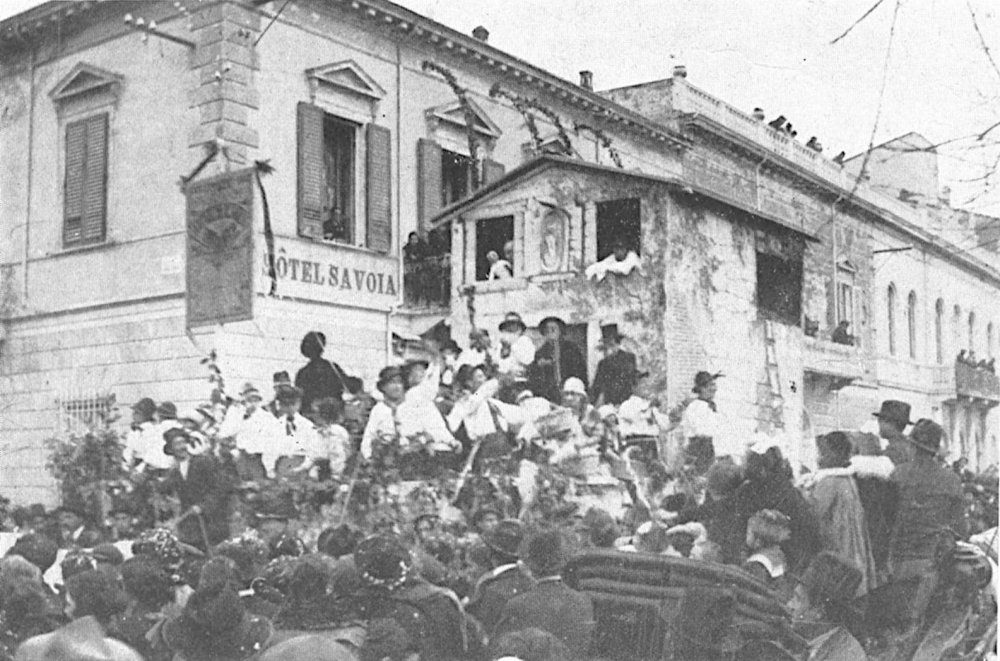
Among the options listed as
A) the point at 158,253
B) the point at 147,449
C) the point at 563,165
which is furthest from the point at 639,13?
the point at 147,449

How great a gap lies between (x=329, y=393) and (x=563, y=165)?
1.75 metres

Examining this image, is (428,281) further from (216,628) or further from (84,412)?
(84,412)

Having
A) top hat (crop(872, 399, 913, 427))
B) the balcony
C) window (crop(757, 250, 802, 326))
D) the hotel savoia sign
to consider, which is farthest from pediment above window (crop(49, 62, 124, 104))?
top hat (crop(872, 399, 913, 427))

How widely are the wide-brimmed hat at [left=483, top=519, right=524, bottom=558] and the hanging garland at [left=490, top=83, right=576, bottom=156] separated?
2.02 m

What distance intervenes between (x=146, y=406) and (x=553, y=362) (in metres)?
2.32

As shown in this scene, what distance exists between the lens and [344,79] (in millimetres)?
6699

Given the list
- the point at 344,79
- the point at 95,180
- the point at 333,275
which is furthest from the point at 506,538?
the point at 95,180

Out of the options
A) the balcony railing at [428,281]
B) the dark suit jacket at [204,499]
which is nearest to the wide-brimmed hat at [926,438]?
the balcony railing at [428,281]

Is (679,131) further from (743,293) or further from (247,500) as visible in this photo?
(247,500)

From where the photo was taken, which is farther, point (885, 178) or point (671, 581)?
point (885, 178)

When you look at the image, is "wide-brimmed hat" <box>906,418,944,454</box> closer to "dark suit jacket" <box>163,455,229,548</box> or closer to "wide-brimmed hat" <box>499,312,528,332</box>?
"wide-brimmed hat" <box>499,312,528,332</box>

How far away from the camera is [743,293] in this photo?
21.2 ft

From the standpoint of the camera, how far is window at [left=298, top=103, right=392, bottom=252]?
6.72 metres

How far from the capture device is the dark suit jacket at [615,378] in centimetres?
636
